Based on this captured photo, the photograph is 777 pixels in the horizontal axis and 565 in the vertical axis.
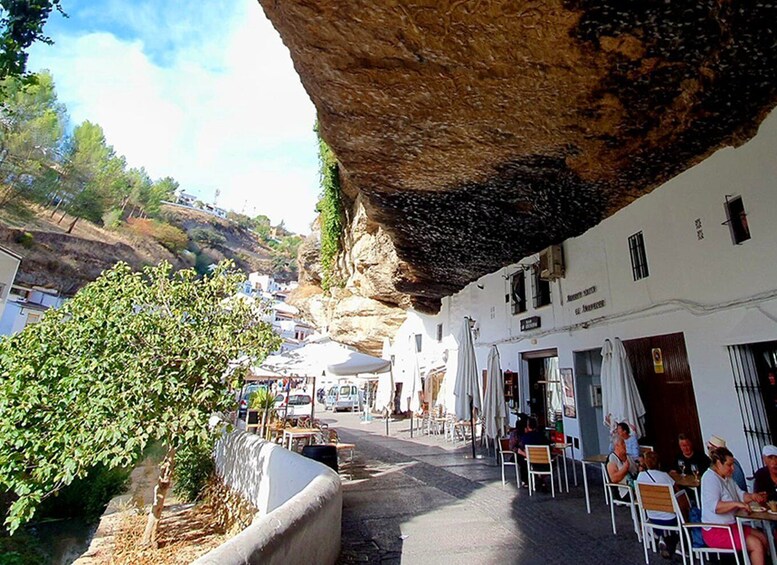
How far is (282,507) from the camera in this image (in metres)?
3.09

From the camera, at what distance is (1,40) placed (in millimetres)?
9797

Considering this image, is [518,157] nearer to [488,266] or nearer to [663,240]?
[663,240]

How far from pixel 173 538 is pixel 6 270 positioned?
2145cm

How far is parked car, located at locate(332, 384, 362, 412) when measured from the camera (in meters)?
30.2

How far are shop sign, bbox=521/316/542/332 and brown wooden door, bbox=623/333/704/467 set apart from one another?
3.19m

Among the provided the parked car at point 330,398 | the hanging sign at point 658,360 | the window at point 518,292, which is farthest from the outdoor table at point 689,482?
the parked car at point 330,398

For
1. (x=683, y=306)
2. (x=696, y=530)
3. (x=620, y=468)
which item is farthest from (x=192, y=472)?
(x=683, y=306)

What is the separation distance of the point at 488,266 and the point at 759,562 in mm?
9410

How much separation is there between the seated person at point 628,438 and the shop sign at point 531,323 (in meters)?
4.48

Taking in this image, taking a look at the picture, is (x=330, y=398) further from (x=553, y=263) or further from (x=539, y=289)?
(x=553, y=263)

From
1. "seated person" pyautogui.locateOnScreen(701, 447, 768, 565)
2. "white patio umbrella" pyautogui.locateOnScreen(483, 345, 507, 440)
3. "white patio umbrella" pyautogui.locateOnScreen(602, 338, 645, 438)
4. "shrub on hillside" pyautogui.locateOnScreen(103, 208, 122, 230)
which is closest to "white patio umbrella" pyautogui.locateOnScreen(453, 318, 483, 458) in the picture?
"white patio umbrella" pyautogui.locateOnScreen(483, 345, 507, 440)

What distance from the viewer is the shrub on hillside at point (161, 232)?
5319 cm

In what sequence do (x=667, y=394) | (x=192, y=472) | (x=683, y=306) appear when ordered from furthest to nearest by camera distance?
(x=192, y=472), (x=667, y=394), (x=683, y=306)

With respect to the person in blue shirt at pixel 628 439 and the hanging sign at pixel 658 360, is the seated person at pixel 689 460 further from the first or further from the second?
the hanging sign at pixel 658 360
